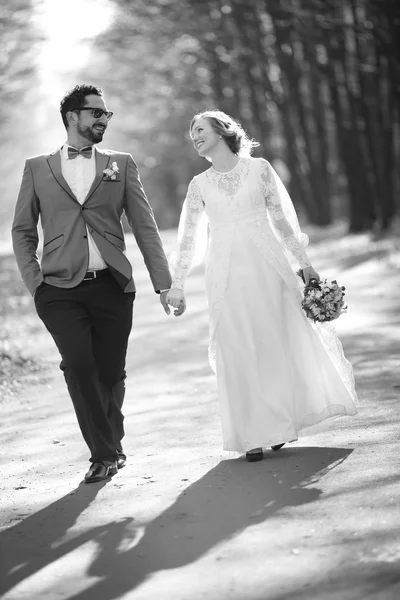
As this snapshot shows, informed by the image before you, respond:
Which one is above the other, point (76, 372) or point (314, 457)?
point (76, 372)

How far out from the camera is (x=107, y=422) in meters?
7.51

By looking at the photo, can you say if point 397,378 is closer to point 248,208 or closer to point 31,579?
point 248,208

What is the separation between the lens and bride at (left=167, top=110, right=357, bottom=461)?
25.6 ft

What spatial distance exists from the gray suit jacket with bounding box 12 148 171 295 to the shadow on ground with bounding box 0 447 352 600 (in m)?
1.29

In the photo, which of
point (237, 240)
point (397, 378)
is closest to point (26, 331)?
point (397, 378)

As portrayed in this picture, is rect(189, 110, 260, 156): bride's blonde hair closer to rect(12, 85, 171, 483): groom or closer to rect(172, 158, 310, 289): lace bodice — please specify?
rect(172, 158, 310, 289): lace bodice

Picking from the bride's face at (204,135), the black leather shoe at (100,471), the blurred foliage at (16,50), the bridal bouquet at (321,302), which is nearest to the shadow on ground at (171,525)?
the black leather shoe at (100,471)

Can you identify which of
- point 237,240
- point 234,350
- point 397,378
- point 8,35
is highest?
point 8,35

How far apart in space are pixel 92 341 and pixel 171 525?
1.86 meters

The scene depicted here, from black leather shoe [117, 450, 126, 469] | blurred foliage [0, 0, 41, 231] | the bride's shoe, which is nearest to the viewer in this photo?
the bride's shoe

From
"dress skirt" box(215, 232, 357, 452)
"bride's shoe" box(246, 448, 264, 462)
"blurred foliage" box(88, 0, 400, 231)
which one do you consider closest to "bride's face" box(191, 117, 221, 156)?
"dress skirt" box(215, 232, 357, 452)

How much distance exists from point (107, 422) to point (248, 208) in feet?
5.35

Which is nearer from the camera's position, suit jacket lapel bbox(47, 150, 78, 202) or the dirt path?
the dirt path

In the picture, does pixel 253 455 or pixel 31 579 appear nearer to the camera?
pixel 31 579
